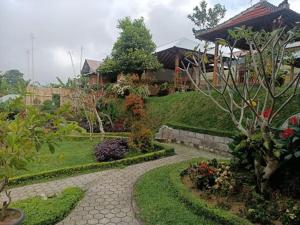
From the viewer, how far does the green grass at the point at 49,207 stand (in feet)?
14.7

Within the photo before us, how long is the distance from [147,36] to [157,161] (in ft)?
42.2

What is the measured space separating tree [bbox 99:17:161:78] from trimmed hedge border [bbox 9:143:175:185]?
31.5 ft

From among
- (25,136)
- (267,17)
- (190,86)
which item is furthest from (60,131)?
(190,86)

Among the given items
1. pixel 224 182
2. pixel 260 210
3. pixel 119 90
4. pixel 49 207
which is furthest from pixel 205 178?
pixel 119 90

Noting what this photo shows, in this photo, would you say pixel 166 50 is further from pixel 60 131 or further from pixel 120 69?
pixel 60 131

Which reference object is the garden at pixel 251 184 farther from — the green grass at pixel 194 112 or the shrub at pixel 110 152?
the green grass at pixel 194 112

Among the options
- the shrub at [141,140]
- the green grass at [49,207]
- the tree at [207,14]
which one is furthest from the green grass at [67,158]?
the tree at [207,14]

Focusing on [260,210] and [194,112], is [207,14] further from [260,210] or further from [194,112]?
[260,210]

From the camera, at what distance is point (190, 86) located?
57.9 feet

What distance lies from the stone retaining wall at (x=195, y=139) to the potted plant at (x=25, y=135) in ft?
21.7

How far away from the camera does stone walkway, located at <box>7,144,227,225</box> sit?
183 inches

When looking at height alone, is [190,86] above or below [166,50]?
below

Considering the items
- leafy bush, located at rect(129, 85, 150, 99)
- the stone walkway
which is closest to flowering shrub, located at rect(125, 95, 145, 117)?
leafy bush, located at rect(129, 85, 150, 99)

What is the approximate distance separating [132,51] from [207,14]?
1870cm
